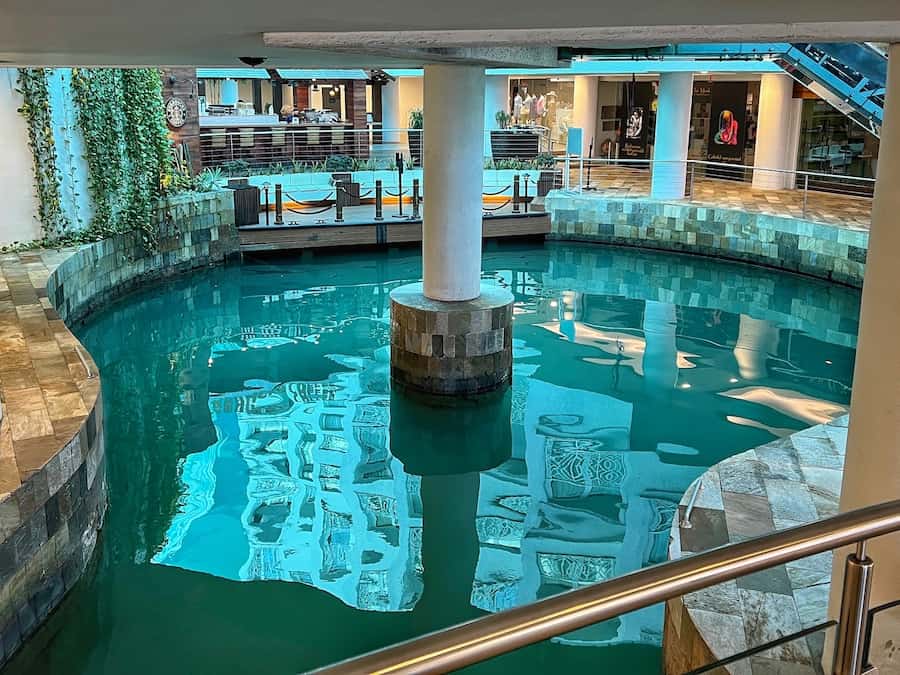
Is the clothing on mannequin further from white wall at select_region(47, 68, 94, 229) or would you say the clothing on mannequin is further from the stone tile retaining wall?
white wall at select_region(47, 68, 94, 229)

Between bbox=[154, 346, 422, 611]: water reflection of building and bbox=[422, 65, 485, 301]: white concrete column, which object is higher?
bbox=[422, 65, 485, 301]: white concrete column

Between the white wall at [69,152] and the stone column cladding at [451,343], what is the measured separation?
4.78 m

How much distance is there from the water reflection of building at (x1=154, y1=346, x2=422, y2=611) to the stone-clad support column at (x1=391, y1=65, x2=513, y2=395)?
503 mm

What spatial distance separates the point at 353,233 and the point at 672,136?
5.52m

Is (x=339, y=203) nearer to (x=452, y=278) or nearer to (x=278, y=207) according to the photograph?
(x=278, y=207)

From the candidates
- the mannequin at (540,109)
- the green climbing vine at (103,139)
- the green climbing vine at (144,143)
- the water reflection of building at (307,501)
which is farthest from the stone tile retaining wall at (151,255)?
the mannequin at (540,109)

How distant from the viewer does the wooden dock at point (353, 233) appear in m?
12.8

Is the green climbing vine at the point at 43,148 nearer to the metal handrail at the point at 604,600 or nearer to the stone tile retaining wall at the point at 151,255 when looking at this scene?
the stone tile retaining wall at the point at 151,255

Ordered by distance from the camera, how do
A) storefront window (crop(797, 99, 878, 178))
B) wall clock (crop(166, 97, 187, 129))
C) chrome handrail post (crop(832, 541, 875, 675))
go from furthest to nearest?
storefront window (crop(797, 99, 878, 178)) → wall clock (crop(166, 97, 187, 129)) → chrome handrail post (crop(832, 541, 875, 675))

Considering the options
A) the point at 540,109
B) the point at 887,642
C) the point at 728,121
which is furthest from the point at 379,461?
the point at 540,109

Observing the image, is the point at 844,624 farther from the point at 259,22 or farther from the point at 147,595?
the point at 147,595

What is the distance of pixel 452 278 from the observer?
7469 mm

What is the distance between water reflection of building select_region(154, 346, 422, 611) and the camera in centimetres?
475

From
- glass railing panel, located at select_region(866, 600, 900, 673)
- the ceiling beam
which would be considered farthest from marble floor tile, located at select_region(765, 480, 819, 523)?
the ceiling beam
